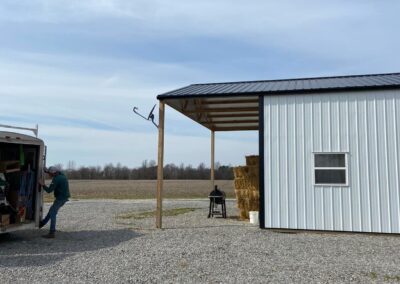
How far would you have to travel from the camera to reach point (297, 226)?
11.1 m

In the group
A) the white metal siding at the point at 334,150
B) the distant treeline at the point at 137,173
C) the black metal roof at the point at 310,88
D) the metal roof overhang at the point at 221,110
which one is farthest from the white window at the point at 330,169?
the distant treeline at the point at 137,173

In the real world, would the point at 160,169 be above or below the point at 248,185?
above

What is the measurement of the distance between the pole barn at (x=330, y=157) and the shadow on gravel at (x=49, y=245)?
2078 mm

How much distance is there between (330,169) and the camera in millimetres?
11133

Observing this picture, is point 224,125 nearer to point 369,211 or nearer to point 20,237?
point 369,211

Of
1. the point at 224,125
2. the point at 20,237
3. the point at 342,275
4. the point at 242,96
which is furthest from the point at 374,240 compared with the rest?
the point at 224,125

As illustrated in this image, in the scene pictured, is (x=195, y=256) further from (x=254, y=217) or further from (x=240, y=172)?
(x=240, y=172)

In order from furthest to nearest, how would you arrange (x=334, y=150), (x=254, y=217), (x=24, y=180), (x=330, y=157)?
1. (x=254, y=217)
2. (x=330, y=157)
3. (x=334, y=150)
4. (x=24, y=180)

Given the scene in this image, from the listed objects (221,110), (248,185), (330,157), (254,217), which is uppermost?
(221,110)

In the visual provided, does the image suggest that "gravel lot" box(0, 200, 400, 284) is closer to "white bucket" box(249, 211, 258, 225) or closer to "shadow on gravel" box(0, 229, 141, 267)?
"shadow on gravel" box(0, 229, 141, 267)

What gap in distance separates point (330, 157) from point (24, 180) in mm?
8130

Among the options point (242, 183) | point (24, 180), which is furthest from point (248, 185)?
point (24, 180)

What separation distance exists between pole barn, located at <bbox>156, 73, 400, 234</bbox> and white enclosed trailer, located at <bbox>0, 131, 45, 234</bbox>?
344 cm

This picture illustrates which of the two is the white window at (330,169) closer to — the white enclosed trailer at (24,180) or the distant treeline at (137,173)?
the white enclosed trailer at (24,180)
